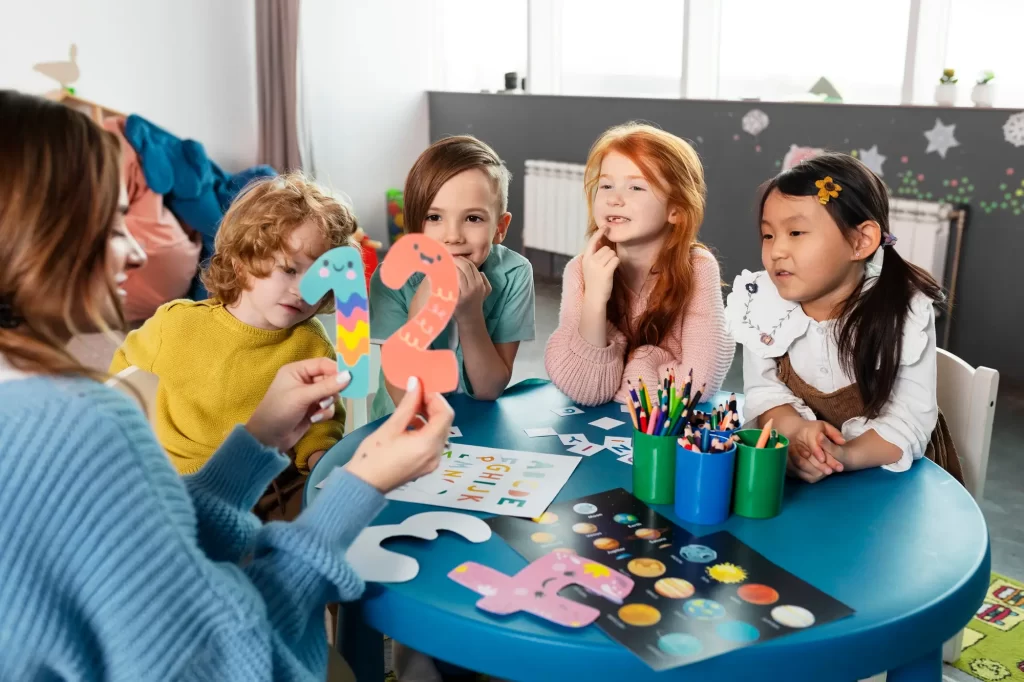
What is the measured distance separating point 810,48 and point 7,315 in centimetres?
420

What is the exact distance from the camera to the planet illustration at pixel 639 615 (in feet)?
2.86

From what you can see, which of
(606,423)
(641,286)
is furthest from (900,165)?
(606,423)

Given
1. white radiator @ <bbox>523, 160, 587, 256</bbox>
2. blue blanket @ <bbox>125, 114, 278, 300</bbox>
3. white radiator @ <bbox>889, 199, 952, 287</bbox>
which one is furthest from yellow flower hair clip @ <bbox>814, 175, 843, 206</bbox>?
white radiator @ <bbox>523, 160, 587, 256</bbox>

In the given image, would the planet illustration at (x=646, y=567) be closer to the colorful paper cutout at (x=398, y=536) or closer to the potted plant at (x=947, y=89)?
the colorful paper cutout at (x=398, y=536)

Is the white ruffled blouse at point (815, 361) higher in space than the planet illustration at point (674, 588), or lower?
higher

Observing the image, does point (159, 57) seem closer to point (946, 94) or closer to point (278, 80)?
point (278, 80)

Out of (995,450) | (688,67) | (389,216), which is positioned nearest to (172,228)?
(389,216)

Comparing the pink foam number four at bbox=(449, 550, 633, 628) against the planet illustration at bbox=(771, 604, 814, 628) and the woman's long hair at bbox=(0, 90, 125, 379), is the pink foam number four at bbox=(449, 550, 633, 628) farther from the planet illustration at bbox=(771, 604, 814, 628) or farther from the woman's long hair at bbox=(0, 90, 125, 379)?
the woman's long hair at bbox=(0, 90, 125, 379)

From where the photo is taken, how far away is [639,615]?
885 millimetres

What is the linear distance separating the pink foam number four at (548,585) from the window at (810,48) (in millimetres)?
3703

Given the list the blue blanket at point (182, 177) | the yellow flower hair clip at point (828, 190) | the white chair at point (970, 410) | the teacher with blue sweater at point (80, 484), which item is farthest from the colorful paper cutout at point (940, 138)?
the teacher with blue sweater at point (80, 484)

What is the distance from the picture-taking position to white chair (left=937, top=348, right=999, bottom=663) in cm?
146

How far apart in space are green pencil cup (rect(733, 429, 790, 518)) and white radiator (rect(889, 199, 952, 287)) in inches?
109

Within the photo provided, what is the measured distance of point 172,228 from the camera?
412 centimetres
